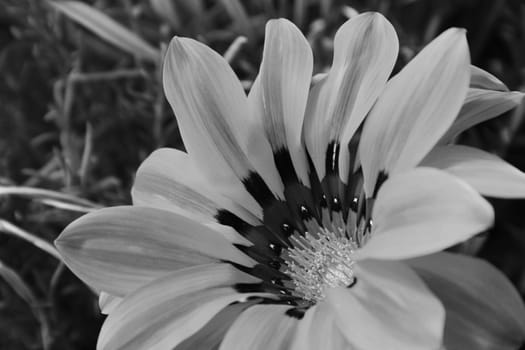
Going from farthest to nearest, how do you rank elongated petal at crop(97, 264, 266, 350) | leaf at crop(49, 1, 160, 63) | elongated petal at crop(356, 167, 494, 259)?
leaf at crop(49, 1, 160, 63)
elongated petal at crop(97, 264, 266, 350)
elongated petal at crop(356, 167, 494, 259)

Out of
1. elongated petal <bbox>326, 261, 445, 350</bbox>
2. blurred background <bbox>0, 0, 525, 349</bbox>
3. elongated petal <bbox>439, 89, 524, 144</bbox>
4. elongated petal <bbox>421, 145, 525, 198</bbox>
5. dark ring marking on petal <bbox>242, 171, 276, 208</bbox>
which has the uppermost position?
elongated petal <bbox>439, 89, 524, 144</bbox>

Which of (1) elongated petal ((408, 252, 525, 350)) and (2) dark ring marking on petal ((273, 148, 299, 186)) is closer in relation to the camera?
(1) elongated petal ((408, 252, 525, 350))

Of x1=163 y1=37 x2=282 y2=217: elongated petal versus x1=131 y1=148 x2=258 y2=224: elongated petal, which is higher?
x1=163 y1=37 x2=282 y2=217: elongated petal

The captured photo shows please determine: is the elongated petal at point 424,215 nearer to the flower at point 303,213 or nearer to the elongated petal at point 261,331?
the flower at point 303,213

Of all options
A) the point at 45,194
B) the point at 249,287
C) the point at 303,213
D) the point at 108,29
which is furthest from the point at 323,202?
the point at 108,29

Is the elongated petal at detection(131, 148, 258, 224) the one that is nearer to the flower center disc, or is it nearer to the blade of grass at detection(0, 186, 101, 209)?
the flower center disc

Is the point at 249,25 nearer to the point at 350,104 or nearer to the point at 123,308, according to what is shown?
the point at 350,104

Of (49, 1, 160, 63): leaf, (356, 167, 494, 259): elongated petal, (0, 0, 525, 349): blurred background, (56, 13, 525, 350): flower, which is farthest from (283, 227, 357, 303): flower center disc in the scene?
(49, 1, 160, 63): leaf
